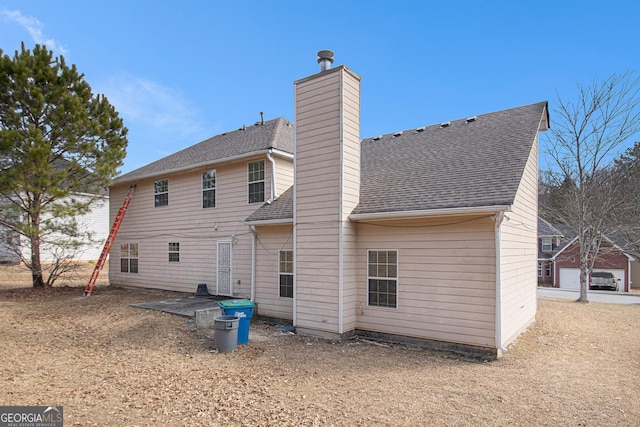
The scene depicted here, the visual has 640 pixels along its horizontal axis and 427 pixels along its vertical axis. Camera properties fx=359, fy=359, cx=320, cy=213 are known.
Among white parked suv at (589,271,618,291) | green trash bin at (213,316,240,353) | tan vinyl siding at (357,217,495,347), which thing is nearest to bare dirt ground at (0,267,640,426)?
green trash bin at (213,316,240,353)

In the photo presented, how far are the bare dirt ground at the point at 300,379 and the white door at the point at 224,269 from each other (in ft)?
9.54

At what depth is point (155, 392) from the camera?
16.8ft

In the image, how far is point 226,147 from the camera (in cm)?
1358

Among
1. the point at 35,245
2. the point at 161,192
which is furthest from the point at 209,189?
the point at 35,245

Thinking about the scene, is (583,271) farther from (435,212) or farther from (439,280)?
(435,212)

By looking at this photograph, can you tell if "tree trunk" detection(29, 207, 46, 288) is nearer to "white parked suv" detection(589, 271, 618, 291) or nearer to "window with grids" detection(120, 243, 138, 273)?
"window with grids" detection(120, 243, 138, 273)

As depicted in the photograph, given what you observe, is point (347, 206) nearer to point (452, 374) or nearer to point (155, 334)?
point (452, 374)

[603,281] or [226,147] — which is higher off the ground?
[226,147]

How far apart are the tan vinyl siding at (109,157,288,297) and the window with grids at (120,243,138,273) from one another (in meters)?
0.22

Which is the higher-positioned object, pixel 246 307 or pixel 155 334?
pixel 246 307

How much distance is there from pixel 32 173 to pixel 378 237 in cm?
1276

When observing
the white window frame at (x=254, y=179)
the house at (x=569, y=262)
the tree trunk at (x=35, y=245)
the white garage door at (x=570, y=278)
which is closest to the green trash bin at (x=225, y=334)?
the white window frame at (x=254, y=179)

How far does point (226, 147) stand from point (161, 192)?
11.7 feet

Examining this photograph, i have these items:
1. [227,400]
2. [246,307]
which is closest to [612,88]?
[246,307]
